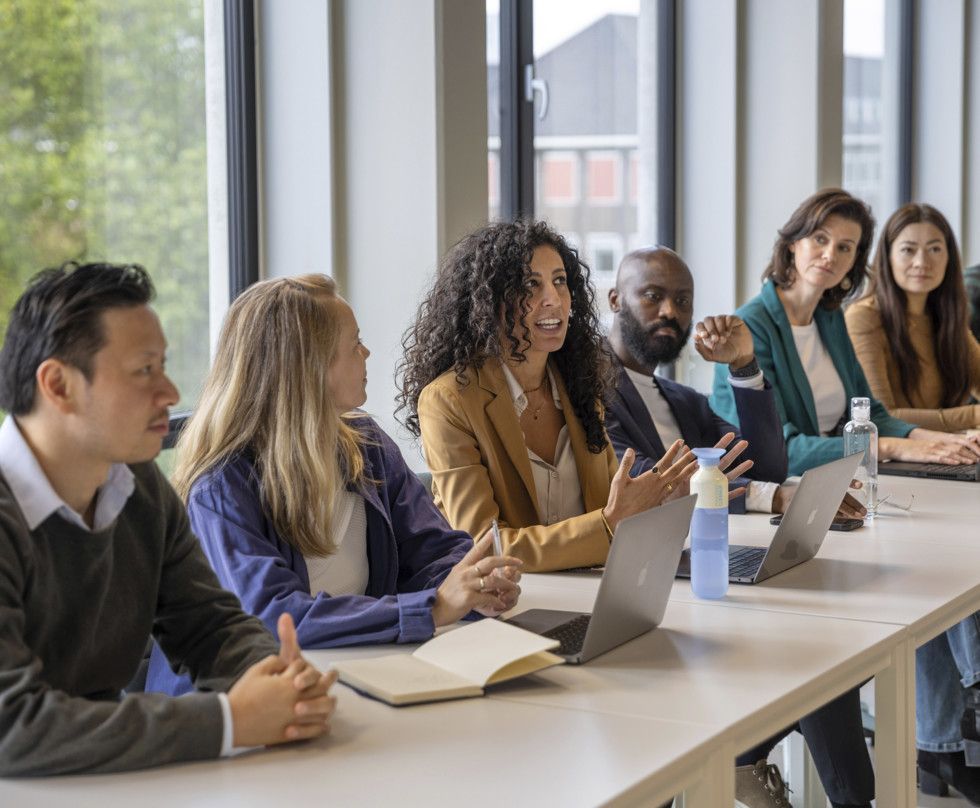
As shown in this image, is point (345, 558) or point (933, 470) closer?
point (345, 558)

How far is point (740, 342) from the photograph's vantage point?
10.5 feet

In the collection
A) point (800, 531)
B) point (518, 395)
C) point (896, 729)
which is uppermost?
point (518, 395)

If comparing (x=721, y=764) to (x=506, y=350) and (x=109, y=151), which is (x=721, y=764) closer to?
(x=506, y=350)

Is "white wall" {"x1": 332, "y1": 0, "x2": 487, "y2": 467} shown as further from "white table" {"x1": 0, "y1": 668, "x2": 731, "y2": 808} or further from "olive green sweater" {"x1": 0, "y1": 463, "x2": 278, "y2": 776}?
"white table" {"x1": 0, "y1": 668, "x2": 731, "y2": 808}

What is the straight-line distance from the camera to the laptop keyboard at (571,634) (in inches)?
69.9

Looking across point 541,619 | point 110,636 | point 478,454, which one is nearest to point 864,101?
point 478,454

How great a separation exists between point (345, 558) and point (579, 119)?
284 cm

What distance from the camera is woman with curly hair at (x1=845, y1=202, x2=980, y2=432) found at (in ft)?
14.2

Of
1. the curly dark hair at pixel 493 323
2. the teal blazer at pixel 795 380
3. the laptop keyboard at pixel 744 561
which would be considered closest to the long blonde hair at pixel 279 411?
the curly dark hair at pixel 493 323

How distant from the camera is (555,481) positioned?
2639 mm

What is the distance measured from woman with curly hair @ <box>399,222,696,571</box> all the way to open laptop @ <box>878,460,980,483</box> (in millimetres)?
1113

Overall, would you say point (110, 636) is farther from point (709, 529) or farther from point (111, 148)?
point (111, 148)

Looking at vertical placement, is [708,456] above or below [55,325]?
below

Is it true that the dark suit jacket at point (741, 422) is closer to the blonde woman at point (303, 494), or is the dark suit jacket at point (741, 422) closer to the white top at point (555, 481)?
the white top at point (555, 481)
